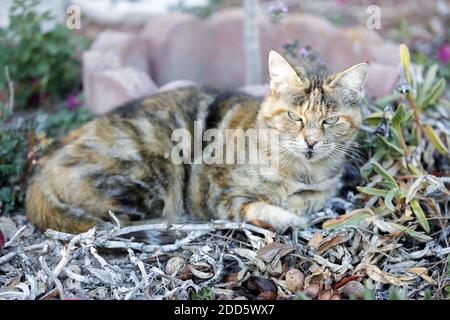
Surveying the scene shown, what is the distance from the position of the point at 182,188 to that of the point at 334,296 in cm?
121

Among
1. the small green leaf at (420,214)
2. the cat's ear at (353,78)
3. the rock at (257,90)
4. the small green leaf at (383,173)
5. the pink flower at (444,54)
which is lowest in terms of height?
the small green leaf at (420,214)

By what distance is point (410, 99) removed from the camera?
3.77m

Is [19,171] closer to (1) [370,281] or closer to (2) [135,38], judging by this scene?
(2) [135,38]

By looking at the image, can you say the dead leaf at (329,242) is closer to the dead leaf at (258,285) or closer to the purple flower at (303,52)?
the dead leaf at (258,285)

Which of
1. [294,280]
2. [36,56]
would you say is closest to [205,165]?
[294,280]

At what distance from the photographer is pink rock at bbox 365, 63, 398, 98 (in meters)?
4.23

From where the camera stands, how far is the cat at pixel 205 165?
327 centimetres

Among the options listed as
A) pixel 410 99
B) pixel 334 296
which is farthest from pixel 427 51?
pixel 334 296

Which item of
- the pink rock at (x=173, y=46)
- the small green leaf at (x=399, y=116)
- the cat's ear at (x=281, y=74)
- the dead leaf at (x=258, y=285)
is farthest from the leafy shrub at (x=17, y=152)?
the small green leaf at (x=399, y=116)

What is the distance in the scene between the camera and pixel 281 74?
3283 millimetres

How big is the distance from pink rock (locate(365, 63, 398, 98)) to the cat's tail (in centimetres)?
215

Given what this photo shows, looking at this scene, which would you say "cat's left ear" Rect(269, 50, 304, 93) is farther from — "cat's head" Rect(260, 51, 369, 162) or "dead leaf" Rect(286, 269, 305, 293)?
"dead leaf" Rect(286, 269, 305, 293)

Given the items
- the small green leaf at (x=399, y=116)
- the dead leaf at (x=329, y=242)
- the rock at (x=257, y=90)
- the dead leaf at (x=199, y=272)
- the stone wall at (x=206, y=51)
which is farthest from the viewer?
the stone wall at (x=206, y=51)

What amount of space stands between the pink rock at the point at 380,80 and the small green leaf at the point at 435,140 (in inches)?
23.1
